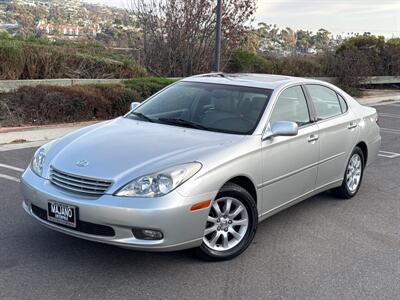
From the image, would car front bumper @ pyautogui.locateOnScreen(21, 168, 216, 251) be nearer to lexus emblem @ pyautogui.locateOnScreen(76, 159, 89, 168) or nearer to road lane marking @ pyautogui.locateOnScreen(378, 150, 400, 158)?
lexus emblem @ pyautogui.locateOnScreen(76, 159, 89, 168)

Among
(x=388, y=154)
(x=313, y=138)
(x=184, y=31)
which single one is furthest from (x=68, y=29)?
(x=313, y=138)

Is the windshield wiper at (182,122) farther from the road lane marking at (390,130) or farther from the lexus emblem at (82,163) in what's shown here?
the road lane marking at (390,130)

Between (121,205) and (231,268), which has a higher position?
(121,205)

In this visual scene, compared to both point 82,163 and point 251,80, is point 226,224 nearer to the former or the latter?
point 82,163

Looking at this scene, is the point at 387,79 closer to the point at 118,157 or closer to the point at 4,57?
the point at 4,57

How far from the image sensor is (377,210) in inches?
237

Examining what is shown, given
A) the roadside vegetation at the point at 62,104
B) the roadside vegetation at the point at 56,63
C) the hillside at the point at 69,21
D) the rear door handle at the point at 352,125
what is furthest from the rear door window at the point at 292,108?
the hillside at the point at 69,21

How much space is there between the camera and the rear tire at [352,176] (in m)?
6.26

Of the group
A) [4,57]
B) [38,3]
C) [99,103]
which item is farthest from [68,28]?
[99,103]

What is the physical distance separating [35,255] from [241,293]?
5.62 feet

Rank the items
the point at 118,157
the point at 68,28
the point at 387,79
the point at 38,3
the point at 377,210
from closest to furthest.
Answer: the point at 118,157 → the point at 377,210 → the point at 68,28 → the point at 38,3 → the point at 387,79

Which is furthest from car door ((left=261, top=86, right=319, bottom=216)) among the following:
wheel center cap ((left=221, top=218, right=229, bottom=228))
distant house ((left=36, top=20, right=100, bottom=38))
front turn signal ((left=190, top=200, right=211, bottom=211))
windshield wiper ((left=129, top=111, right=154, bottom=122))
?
distant house ((left=36, top=20, right=100, bottom=38))

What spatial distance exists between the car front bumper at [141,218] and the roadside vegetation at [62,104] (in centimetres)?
687

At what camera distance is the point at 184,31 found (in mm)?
16125
